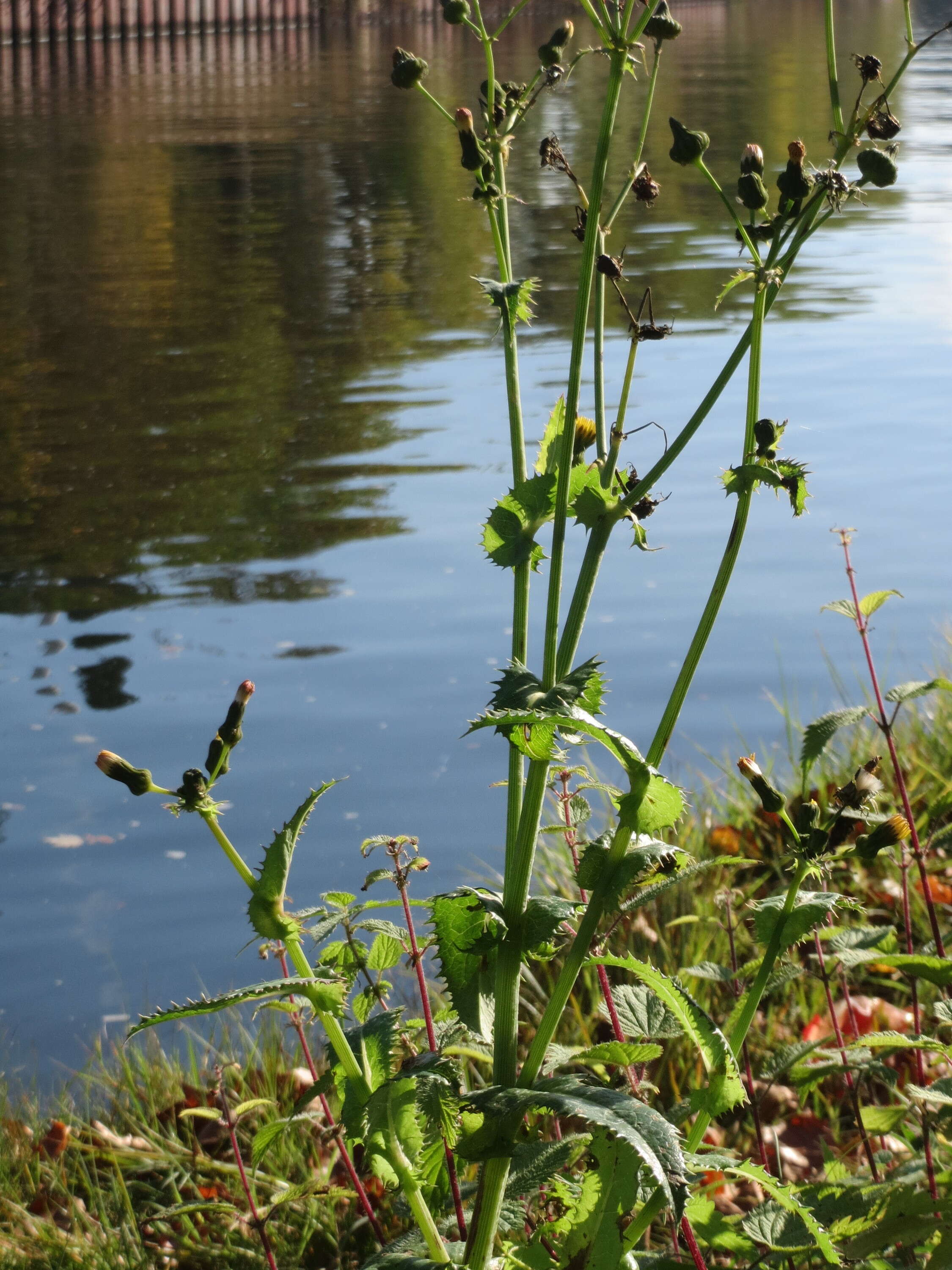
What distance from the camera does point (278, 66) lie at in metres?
28.8

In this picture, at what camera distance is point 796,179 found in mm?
1406

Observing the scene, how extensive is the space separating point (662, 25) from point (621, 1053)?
112 cm

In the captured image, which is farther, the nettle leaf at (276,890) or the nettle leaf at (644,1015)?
the nettle leaf at (644,1015)

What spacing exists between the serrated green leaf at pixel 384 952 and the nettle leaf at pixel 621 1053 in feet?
0.83

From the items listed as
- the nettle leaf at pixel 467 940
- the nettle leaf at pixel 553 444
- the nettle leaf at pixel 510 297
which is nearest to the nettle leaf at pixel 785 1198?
the nettle leaf at pixel 467 940

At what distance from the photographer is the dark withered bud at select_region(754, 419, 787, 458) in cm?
141

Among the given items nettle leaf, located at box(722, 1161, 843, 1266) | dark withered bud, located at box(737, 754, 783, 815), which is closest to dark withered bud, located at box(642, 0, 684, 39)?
dark withered bud, located at box(737, 754, 783, 815)

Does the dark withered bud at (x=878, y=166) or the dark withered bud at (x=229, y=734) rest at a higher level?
the dark withered bud at (x=878, y=166)

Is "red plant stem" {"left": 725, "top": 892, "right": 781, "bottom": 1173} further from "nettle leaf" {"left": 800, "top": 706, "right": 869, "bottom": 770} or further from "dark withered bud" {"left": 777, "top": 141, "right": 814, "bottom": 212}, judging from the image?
"dark withered bud" {"left": 777, "top": 141, "right": 814, "bottom": 212}

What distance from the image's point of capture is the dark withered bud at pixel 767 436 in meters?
1.41

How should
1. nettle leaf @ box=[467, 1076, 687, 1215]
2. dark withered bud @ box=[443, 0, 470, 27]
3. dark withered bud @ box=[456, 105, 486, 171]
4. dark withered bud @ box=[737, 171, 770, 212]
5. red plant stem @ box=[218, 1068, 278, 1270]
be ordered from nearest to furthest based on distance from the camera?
nettle leaf @ box=[467, 1076, 687, 1215] → dark withered bud @ box=[737, 171, 770, 212] → dark withered bud @ box=[456, 105, 486, 171] → dark withered bud @ box=[443, 0, 470, 27] → red plant stem @ box=[218, 1068, 278, 1270]

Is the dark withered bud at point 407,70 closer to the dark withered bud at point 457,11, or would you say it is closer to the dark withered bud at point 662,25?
the dark withered bud at point 457,11

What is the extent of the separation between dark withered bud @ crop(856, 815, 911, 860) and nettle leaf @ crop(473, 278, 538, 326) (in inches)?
26.3

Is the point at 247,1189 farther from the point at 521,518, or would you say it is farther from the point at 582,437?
the point at 582,437
